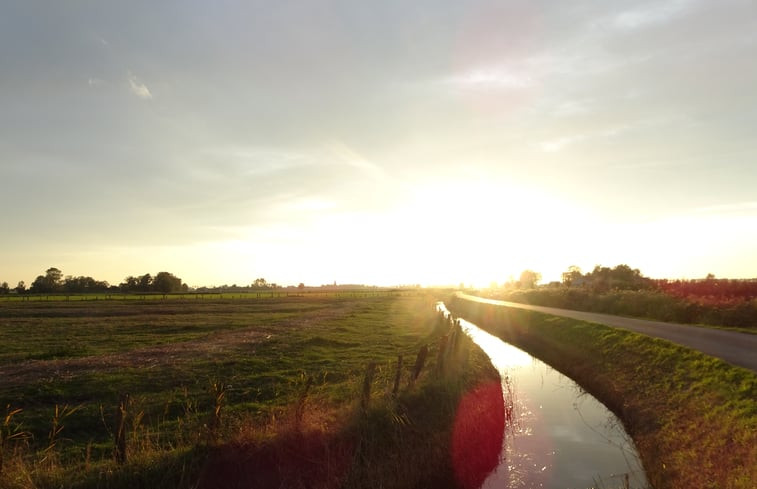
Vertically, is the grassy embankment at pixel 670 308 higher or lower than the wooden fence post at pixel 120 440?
higher

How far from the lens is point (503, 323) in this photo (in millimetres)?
57281

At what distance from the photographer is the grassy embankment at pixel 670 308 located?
33222 mm

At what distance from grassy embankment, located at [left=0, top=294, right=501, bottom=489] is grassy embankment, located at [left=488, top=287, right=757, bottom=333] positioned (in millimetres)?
19088

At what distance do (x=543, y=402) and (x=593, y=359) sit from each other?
264 inches

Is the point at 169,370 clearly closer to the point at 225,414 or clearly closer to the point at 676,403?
the point at 225,414

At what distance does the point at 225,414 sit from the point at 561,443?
11.4m

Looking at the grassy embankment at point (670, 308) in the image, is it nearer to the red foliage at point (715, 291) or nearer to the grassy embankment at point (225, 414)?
the red foliage at point (715, 291)

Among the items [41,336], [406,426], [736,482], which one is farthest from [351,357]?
[41,336]

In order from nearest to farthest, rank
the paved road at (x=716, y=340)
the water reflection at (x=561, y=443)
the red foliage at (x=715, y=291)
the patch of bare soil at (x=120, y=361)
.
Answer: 1. the water reflection at (x=561, y=443)
2. the paved road at (x=716, y=340)
3. the patch of bare soil at (x=120, y=361)
4. the red foliage at (x=715, y=291)

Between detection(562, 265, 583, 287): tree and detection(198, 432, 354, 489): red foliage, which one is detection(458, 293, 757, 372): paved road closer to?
detection(198, 432, 354, 489): red foliage

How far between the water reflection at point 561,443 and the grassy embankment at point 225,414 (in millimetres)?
2057

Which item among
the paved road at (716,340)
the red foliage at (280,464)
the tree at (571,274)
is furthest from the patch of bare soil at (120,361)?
the tree at (571,274)

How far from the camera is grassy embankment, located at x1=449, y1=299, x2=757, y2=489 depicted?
12016 mm

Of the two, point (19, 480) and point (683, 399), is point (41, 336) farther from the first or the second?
point (683, 399)
